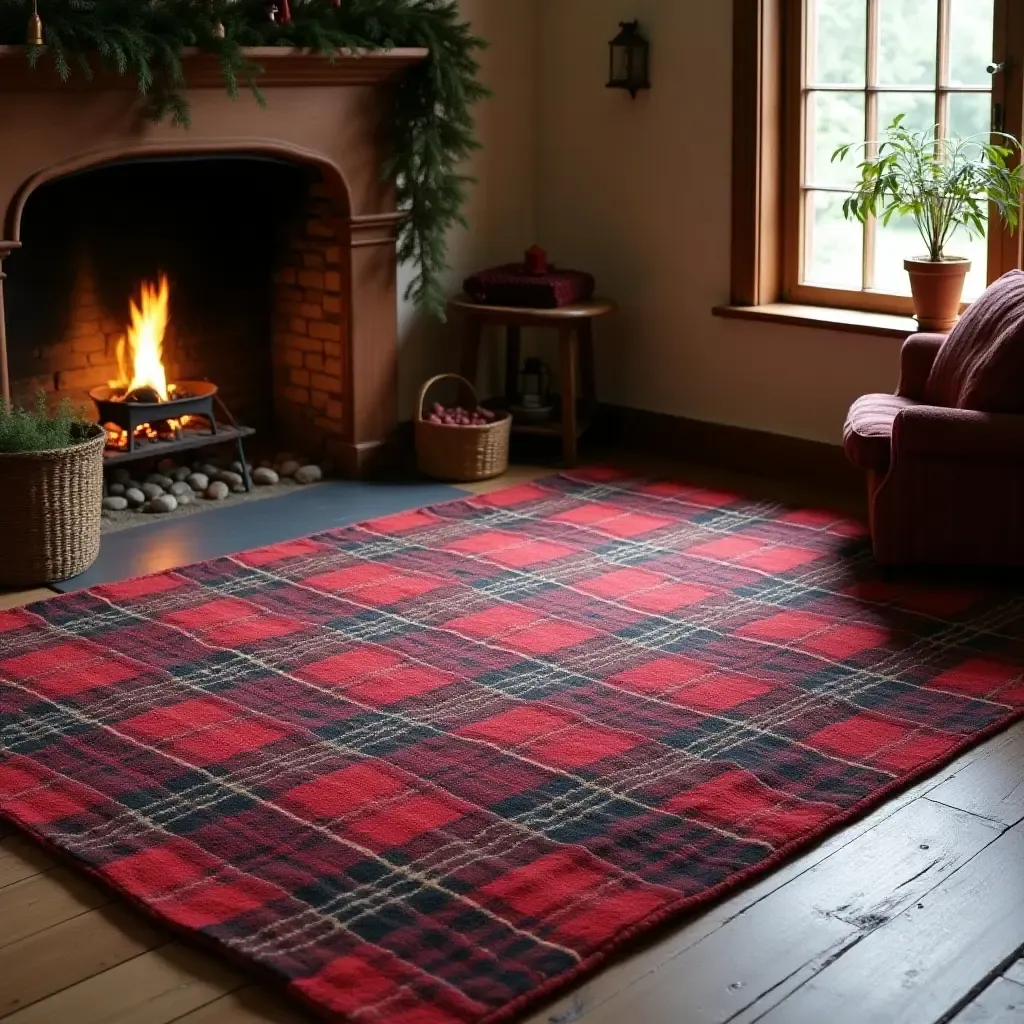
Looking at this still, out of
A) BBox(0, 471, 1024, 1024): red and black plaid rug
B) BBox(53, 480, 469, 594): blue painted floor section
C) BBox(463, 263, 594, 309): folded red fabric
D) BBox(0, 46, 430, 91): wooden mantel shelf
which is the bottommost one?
BBox(0, 471, 1024, 1024): red and black plaid rug

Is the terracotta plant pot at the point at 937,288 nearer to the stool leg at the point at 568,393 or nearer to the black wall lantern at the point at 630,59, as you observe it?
the stool leg at the point at 568,393

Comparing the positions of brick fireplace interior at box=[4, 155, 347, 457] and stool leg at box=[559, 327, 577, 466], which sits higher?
brick fireplace interior at box=[4, 155, 347, 457]

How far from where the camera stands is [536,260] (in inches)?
222

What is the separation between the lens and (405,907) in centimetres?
263

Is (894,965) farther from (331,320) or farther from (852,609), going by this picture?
(331,320)

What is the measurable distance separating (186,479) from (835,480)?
2234 millimetres

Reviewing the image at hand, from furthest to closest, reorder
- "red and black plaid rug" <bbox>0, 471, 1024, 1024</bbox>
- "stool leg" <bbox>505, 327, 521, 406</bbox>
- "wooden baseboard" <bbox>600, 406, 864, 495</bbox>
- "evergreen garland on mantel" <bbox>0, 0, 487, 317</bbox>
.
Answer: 1. "stool leg" <bbox>505, 327, 521, 406</bbox>
2. "wooden baseboard" <bbox>600, 406, 864, 495</bbox>
3. "evergreen garland on mantel" <bbox>0, 0, 487, 317</bbox>
4. "red and black plaid rug" <bbox>0, 471, 1024, 1024</bbox>

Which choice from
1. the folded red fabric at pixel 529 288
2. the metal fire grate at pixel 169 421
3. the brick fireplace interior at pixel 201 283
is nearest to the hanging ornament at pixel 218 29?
the brick fireplace interior at pixel 201 283

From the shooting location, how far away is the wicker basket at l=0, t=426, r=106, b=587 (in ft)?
13.9

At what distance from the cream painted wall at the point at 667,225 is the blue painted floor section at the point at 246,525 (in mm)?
1052

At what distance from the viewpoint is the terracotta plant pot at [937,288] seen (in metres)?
4.81

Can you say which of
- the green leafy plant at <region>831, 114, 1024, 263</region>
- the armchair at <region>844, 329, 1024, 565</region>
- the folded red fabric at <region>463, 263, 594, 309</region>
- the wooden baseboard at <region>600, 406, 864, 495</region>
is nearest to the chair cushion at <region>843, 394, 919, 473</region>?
the armchair at <region>844, 329, 1024, 565</region>

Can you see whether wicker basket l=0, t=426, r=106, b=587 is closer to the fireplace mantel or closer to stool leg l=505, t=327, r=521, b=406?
the fireplace mantel

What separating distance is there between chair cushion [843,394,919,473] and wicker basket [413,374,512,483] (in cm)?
136
